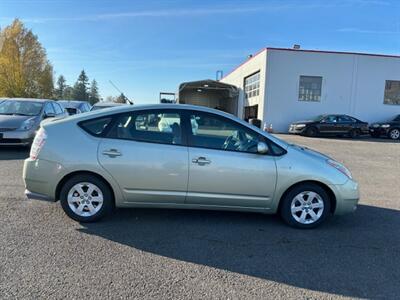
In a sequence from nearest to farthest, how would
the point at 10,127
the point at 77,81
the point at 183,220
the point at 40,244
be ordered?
the point at 40,244 < the point at 183,220 < the point at 10,127 < the point at 77,81

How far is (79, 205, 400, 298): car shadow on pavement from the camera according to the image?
11.2 ft

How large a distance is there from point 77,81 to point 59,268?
417 ft

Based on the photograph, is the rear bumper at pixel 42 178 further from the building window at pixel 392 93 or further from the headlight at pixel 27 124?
the building window at pixel 392 93

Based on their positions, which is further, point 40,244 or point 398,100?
point 398,100

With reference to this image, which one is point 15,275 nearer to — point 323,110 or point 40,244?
point 40,244

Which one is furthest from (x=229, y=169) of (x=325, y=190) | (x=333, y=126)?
(x=333, y=126)

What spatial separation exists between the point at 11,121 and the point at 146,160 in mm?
7121

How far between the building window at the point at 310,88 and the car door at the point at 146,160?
73.8 feet

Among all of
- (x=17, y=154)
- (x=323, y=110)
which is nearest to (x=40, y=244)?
(x=17, y=154)

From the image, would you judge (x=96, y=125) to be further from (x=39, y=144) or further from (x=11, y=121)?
(x=11, y=121)

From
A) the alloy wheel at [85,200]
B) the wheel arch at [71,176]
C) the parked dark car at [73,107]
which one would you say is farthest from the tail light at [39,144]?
the parked dark car at [73,107]

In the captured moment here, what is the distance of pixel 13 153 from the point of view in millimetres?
10031

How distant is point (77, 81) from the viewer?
120688 mm

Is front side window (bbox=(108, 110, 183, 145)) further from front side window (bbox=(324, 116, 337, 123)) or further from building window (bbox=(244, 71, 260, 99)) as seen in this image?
building window (bbox=(244, 71, 260, 99))
